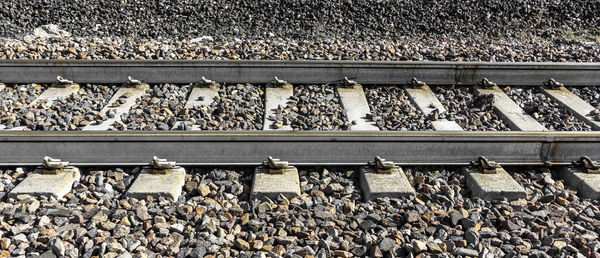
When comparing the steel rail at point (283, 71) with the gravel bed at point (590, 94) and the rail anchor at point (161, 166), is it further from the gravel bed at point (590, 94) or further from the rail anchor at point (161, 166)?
the rail anchor at point (161, 166)

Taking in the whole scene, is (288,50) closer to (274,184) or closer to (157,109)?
(157,109)

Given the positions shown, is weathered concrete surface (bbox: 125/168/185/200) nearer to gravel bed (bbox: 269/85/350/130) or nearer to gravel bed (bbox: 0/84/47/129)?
gravel bed (bbox: 269/85/350/130)

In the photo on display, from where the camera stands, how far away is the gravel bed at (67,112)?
478 cm

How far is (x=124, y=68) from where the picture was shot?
5.89 m

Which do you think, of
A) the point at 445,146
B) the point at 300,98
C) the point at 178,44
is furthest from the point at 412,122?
the point at 178,44

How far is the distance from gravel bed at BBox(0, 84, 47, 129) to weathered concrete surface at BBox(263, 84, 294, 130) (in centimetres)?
262

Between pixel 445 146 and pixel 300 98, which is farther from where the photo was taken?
pixel 300 98

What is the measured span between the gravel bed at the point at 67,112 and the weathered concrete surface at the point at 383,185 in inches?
117

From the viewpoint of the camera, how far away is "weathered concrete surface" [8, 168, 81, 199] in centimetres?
359

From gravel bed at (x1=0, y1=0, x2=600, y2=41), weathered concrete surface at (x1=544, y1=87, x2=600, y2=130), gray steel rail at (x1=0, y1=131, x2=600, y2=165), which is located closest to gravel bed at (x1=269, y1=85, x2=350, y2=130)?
gray steel rail at (x1=0, y1=131, x2=600, y2=165)

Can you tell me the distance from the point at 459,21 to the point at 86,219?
772 cm

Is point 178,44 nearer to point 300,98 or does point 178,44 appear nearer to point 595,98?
point 300,98

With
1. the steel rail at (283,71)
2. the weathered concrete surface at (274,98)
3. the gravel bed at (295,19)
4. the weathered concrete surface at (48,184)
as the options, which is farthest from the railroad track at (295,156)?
the gravel bed at (295,19)

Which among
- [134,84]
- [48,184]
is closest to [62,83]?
[134,84]
